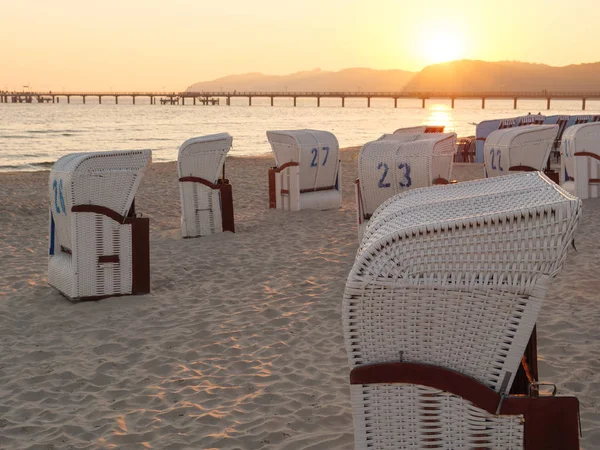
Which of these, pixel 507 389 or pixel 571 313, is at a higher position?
pixel 507 389

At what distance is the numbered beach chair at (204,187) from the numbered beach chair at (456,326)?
7.27 metres

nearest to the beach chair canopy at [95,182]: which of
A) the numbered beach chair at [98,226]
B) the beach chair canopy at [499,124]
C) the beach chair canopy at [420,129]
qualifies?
the numbered beach chair at [98,226]

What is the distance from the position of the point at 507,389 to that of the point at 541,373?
2435mm

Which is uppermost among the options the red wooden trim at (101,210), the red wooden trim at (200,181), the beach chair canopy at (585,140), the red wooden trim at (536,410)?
the beach chair canopy at (585,140)

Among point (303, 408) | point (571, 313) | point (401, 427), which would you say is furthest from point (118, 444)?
point (571, 313)

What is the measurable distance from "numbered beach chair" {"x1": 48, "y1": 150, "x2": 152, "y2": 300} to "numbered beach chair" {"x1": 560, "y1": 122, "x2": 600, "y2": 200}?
849 centimetres

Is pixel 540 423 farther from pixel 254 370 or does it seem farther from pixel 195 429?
pixel 254 370

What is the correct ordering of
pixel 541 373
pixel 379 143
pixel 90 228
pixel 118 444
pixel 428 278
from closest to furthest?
pixel 428 278
pixel 118 444
pixel 541 373
pixel 90 228
pixel 379 143

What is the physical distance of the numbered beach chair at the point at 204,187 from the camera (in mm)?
9633

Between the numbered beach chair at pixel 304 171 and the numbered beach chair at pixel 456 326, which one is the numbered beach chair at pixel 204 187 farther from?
the numbered beach chair at pixel 456 326

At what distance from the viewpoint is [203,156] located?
382 inches

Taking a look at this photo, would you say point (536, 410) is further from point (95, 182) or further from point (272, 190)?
→ point (272, 190)

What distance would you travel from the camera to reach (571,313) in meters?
6.11

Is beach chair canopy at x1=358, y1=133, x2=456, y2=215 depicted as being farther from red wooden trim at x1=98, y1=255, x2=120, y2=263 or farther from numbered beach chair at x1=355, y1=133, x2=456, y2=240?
red wooden trim at x1=98, y1=255, x2=120, y2=263
